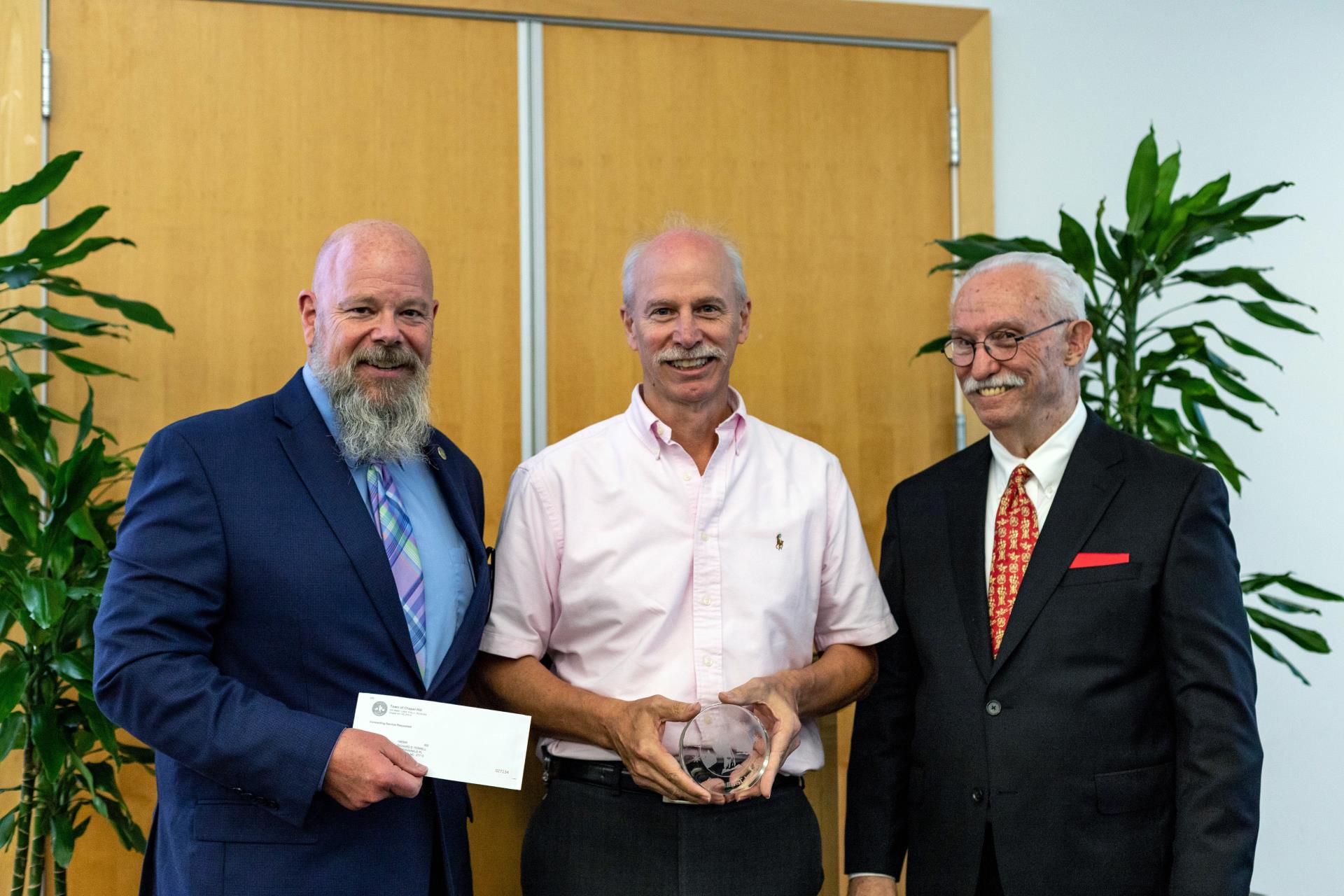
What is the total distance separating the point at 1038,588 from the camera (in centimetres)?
212

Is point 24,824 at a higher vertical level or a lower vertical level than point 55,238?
lower

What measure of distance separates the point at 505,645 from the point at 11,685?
3.53 ft

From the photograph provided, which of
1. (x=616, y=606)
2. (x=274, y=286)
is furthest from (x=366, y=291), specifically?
(x=274, y=286)

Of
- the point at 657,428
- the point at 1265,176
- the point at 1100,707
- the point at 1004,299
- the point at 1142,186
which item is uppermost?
the point at 1265,176

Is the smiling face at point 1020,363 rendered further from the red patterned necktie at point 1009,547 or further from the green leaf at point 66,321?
the green leaf at point 66,321

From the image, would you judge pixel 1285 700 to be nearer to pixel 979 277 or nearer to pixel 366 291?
pixel 979 277

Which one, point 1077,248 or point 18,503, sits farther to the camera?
point 1077,248

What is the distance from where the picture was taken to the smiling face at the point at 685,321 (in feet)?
7.35

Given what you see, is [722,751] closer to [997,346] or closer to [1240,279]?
[997,346]

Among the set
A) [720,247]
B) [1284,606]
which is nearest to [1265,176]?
[1284,606]

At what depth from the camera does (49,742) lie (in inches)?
101

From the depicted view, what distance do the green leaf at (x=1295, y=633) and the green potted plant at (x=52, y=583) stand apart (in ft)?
8.84

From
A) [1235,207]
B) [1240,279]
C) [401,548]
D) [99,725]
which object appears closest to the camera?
[401,548]

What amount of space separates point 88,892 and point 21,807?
2.11ft
